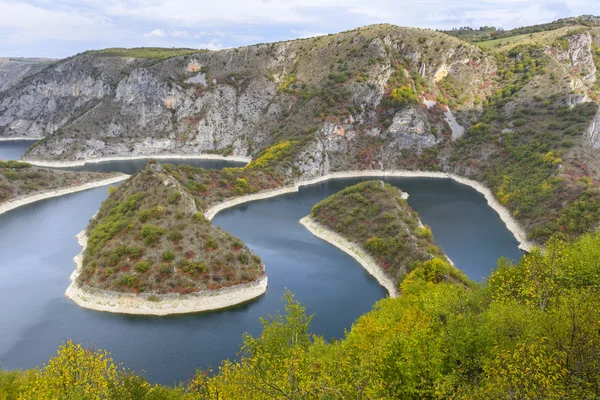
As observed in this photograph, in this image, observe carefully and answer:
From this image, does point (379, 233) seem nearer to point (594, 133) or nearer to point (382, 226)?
point (382, 226)

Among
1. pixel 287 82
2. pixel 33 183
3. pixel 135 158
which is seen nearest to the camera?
pixel 33 183

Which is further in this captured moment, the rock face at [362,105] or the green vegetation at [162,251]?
the rock face at [362,105]

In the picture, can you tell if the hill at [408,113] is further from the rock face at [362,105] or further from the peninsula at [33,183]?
the peninsula at [33,183]

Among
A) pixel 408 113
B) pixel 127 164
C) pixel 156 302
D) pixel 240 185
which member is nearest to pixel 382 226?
pixel 156 302

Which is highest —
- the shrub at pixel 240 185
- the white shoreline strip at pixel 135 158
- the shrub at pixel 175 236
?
the shrub at pixel 175 236

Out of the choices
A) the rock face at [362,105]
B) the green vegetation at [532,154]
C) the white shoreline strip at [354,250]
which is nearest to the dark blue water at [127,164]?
the rock face at [362,105]

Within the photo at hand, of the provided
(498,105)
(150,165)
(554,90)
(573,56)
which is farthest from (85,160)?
(573,56)
